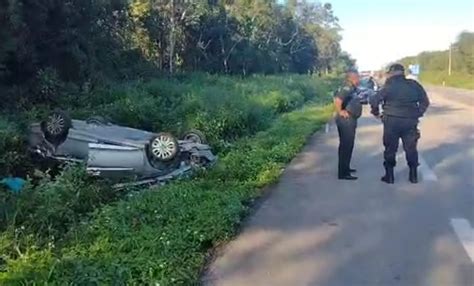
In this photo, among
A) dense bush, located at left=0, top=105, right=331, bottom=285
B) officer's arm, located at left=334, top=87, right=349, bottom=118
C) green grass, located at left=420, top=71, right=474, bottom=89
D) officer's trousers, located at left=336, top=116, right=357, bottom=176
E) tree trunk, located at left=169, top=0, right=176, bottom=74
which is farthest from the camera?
green grass, located at left=420, top=71, right=474, bottom=89

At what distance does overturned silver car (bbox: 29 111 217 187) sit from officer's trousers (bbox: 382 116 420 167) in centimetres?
320

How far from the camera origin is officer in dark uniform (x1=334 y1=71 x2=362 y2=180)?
1016 centimetres

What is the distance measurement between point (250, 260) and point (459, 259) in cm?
189

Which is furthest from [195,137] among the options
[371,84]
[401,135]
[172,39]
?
[172,39]

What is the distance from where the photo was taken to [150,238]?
6.11 meters

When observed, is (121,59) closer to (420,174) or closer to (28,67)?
(28,67)

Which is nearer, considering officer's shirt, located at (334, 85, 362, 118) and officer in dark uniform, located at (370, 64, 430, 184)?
officer in dark uniform, located at (370, 64, 430, 184)

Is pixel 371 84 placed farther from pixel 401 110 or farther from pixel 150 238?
pixel 150 238

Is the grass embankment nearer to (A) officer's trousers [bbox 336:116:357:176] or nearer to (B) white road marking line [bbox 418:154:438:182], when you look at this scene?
(A) officer's trousers [bbox 336:116:357:176]

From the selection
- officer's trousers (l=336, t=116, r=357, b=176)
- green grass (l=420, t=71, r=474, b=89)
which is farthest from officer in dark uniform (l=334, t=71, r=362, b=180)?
green grass (l=420, t=71, r=474, b=89)

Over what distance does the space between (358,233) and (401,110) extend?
341 cm

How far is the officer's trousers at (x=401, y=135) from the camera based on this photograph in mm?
9734

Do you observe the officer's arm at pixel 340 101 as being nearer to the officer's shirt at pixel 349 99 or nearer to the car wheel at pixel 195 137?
the officer's shirt at pixel 349 99

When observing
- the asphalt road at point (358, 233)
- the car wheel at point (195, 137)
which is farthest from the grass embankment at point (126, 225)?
the car wheel at point (195, 137)
